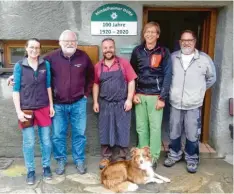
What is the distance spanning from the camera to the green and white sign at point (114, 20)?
4543 millimetres

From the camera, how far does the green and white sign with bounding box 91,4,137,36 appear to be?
4.54 metres

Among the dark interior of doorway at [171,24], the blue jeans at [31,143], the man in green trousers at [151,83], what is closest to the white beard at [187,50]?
the man in green trousers at [151,83]

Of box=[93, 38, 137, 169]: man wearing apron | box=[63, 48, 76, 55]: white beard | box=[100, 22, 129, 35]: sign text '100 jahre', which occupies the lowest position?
box=[93, 38, 137, 169]: man wearing apron

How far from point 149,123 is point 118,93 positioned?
2.00ft

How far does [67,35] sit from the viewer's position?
4.00 m

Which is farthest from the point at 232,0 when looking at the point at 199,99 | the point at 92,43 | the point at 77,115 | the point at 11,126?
the point at 11,126

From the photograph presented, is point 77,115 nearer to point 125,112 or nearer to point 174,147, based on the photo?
point 125,112

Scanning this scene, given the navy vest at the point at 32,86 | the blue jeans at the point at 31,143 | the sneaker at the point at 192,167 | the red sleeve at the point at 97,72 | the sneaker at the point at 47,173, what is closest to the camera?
the navy vest at the point at 32,86

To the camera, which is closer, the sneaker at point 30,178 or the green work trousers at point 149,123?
the sneaker at point 30,178

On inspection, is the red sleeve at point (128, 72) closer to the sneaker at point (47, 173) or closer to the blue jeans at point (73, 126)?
the blue jeans at point (73, 126)

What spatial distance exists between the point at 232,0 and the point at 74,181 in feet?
10.6

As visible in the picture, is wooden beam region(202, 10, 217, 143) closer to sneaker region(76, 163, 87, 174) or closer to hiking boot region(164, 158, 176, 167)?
hiking boot region(164, 158, 176, 167)

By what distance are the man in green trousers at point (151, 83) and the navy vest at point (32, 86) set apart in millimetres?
1214

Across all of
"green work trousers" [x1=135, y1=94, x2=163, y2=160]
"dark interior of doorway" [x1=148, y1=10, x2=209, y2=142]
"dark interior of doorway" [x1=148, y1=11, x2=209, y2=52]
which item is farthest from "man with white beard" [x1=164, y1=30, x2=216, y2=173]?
"dark interior of doorway" [x1=148, y1=11, x2=209, y2=52]
